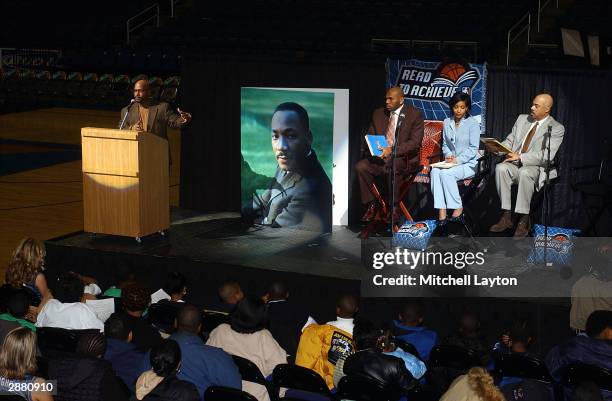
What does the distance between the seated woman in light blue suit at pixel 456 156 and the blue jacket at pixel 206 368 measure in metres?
4.27

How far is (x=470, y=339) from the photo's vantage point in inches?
225

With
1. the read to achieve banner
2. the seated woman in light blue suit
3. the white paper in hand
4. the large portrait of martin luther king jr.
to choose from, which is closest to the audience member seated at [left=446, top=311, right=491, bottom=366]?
the white paper in hand

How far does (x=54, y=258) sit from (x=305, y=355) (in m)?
4.35

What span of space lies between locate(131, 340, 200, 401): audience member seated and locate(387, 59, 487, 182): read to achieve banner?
5.34 m

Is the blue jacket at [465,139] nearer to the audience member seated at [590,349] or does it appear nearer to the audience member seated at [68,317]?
the audience member seated at [590,349]

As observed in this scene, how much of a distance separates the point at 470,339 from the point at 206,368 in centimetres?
169

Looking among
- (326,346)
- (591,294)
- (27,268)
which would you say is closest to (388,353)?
(326,346)

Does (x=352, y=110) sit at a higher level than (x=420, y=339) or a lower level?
higher

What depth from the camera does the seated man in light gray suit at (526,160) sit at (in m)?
8.62

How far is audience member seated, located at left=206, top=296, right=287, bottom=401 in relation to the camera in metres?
5.51

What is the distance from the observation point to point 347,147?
9836mm

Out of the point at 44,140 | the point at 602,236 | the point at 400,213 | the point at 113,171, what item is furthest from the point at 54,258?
the point at 44,140

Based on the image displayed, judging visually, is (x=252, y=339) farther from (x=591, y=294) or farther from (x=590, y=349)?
(x=591, y=294)

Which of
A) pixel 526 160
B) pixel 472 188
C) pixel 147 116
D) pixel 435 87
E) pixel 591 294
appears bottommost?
pixel 591 294
